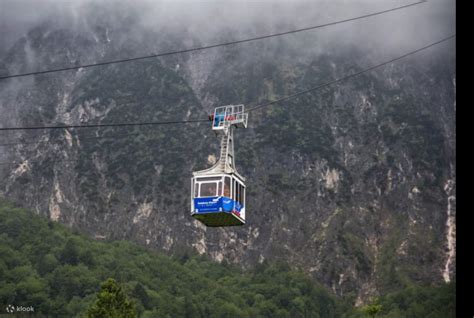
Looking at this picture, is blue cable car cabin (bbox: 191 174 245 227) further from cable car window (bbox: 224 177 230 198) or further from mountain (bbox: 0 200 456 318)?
mountain (bbox: 0 200 456 318)

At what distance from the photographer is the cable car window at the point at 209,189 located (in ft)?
143

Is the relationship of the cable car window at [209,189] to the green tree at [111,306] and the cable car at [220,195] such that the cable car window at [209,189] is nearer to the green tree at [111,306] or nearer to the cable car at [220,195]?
the cable car at [220,195]

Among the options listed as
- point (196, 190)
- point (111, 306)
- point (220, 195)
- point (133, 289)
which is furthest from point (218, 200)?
point (133, 289)

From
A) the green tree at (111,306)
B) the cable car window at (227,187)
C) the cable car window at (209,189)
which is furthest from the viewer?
the green tree at (111,306)

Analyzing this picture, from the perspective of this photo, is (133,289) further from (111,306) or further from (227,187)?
(227,187)

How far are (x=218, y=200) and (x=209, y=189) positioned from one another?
3.75ft

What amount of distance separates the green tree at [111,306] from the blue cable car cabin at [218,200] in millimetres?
59160

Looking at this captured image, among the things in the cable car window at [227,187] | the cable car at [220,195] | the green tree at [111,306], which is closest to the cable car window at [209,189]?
the cable car at [220,195]

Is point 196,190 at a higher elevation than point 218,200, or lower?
higher

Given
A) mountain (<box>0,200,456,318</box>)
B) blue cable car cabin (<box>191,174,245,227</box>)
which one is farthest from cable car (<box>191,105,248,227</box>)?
mountain (<box>0,200,456,318</box>)

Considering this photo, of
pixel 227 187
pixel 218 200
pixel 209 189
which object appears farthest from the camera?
pixel 209 189

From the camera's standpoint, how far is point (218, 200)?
42.9 meters

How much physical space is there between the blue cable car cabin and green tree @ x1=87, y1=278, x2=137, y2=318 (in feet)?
194
